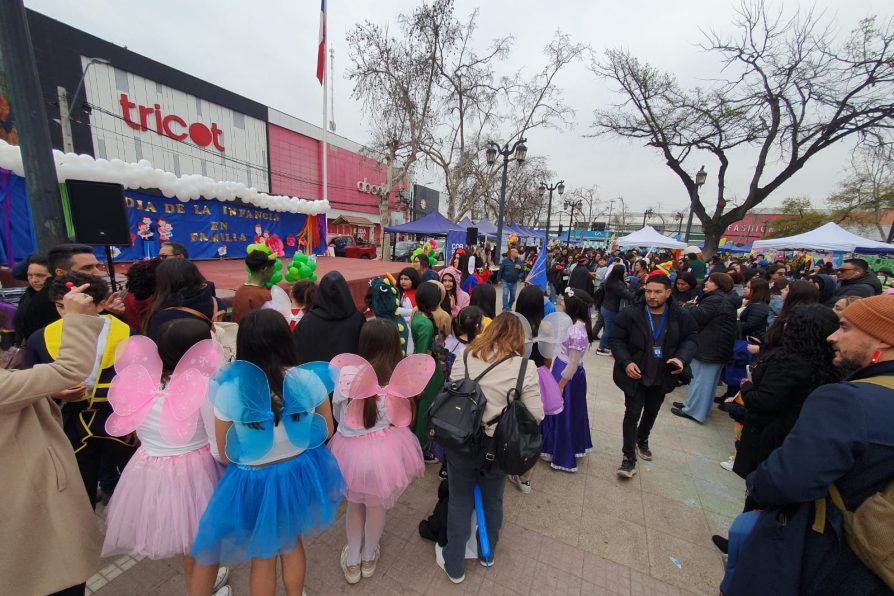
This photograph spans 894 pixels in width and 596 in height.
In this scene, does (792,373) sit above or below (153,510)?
above

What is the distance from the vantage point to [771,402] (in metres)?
2.05

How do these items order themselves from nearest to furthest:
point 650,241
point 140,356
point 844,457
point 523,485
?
point 844,457 < point 140,356 < point 523,485 < point 650,241

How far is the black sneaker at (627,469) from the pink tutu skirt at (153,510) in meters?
3.28

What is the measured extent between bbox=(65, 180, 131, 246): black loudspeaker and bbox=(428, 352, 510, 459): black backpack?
4215mm

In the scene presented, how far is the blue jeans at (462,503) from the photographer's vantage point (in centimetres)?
205

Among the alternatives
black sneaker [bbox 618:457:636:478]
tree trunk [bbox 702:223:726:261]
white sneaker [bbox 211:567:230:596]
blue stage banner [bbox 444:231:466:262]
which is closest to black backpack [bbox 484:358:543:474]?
white sneaker [bbox 211:567:230:596]

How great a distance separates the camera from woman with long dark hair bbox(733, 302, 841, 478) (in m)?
1.95

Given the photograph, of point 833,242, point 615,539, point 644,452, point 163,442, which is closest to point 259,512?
point 163,442

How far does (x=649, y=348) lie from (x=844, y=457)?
1.89 metres

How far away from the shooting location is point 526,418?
6.01 ft

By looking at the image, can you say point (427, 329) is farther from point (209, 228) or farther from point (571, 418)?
point (209, 228)

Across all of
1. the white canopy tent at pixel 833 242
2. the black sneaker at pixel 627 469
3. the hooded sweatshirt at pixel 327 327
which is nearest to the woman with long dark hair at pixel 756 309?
the black sneaker at pixel 627 469

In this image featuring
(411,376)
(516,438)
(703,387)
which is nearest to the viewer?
(516,438)

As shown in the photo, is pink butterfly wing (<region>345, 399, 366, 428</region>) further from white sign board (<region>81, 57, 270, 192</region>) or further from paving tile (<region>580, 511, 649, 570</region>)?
white sign board (<region>81, 57, 270, 192</region>)
